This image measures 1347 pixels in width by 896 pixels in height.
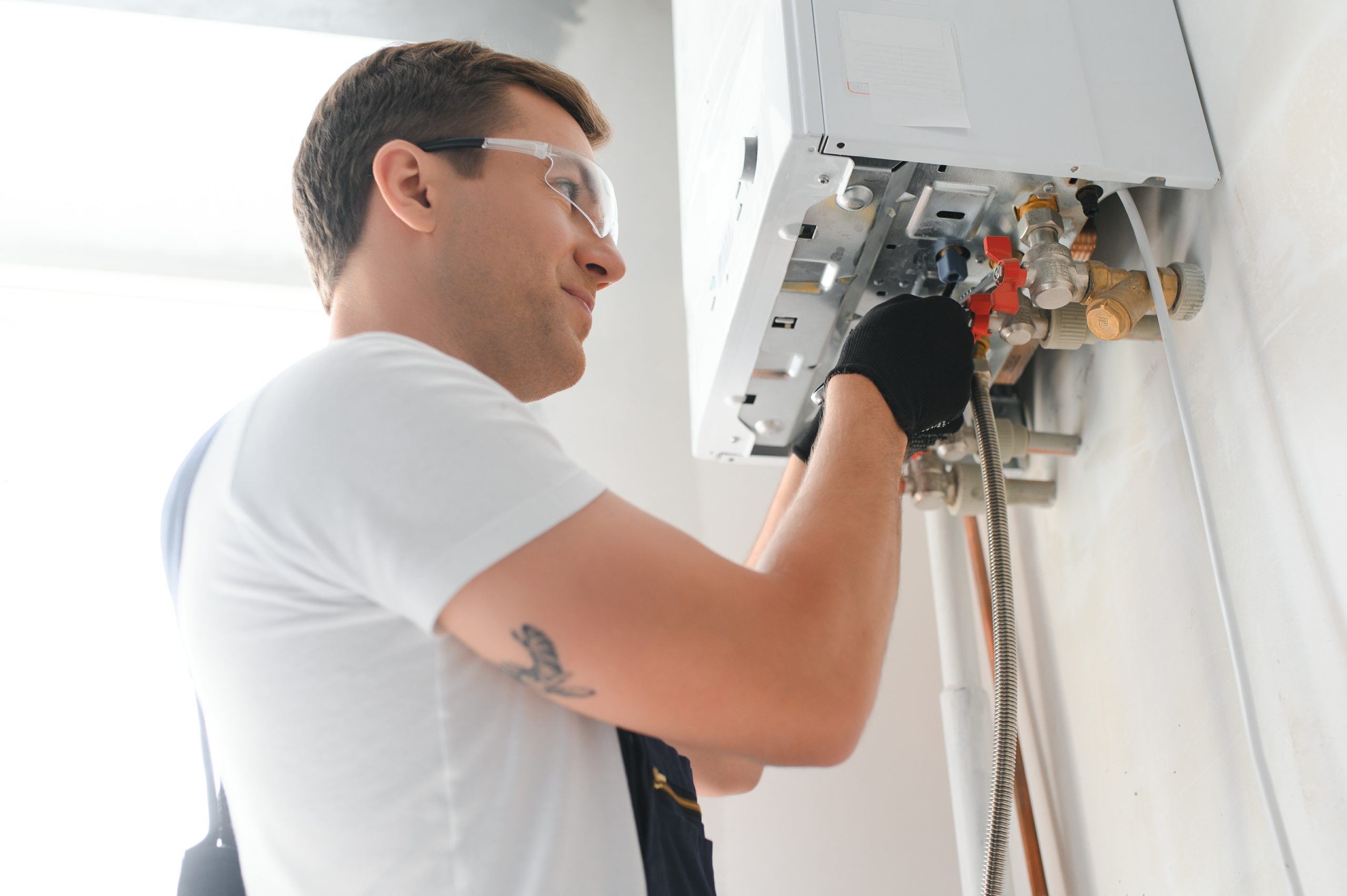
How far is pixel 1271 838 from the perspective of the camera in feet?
2.30

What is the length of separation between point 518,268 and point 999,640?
0.53m

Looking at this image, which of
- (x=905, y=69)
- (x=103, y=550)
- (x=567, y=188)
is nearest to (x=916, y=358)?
(x=905, y=69)

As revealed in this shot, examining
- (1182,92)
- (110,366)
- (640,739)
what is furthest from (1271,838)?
(110,366)

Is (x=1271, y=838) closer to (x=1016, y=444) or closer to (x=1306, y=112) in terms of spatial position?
(x=1016, y=444)

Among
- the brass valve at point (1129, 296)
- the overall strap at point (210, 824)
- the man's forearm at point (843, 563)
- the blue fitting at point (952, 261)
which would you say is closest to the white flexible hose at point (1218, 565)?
the brass valve at point (1129, 296)

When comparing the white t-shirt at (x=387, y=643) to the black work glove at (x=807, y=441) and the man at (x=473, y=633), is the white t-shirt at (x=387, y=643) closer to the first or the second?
the man at (x=473, y=633)

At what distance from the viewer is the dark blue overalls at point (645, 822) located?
616 millimetres

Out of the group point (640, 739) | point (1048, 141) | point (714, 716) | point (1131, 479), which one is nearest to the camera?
point (714, 716)

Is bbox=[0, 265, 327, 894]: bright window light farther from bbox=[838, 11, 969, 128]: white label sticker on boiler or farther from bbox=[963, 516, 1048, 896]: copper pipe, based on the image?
bbox=[838, 11, 969, 128]: white label sticker on boiler

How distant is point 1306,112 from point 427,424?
640mm

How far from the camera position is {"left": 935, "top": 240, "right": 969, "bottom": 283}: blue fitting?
831 millimetres

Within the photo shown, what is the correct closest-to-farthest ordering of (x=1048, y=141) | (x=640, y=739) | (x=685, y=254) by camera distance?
(x=640, y=739)
(x=1048, y=141)
(x=685, y=254)

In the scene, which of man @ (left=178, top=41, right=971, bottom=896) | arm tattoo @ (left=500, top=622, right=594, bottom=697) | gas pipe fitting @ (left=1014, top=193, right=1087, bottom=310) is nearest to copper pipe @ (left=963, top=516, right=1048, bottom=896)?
gas pipe fitting @ (left=1014, top=193, right=1087, bottom=310)

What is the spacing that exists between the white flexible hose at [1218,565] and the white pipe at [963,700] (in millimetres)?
375
